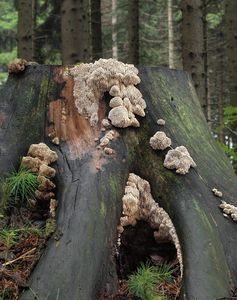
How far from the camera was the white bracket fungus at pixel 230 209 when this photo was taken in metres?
3.17

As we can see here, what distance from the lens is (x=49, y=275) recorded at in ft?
8.67

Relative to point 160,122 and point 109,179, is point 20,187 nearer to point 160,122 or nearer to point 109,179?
point 109,179

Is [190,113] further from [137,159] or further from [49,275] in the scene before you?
[49,275]

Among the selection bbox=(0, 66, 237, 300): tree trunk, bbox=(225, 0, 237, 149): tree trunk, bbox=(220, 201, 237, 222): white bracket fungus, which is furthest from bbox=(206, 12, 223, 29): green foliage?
bbox=(220, 201, 237, 222): white bracket fungus

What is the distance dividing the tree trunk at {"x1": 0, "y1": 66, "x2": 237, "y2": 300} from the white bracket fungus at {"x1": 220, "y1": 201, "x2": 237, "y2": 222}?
50 millimetres

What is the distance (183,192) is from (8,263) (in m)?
1.34

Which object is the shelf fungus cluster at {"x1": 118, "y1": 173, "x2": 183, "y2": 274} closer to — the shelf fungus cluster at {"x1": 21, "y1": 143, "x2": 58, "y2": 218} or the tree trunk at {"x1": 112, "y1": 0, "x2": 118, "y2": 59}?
the shelf fungus cluster at {"x1": 21, "y1": 143, "x2": 58, "y2": 218}

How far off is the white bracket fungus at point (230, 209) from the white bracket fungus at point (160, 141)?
0.63 m

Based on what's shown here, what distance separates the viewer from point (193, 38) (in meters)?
7.38

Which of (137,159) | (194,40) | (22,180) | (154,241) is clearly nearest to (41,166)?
(22,180)

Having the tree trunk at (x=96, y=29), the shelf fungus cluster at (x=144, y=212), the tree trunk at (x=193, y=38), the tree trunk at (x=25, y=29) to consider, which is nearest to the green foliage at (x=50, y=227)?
the shelf fungus cluster at (x=144, y=212)

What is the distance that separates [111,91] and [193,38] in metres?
4.32

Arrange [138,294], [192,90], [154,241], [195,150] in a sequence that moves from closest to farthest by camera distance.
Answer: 1. [138,294]
2. [154,241]
3. [195,150]
4. [192,90]

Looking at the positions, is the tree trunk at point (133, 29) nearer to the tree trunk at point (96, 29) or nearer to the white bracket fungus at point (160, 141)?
the tree trunk at point (96, 29)
